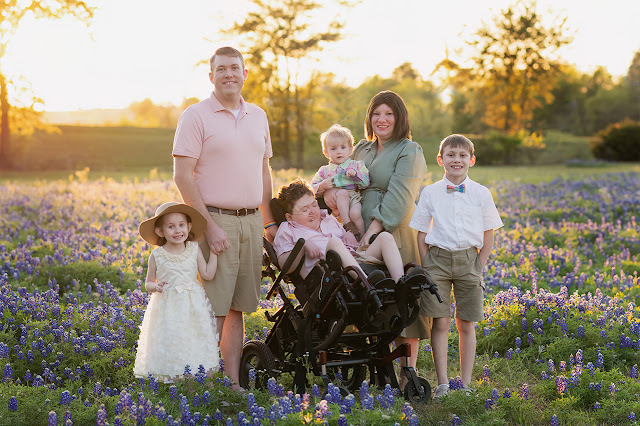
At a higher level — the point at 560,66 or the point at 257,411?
the point at 560,66

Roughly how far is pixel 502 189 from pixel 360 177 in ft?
47.0

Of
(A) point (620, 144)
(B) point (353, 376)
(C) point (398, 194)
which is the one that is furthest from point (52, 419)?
(A) point (620, 144)

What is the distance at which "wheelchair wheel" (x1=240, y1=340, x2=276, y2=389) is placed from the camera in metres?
5.20

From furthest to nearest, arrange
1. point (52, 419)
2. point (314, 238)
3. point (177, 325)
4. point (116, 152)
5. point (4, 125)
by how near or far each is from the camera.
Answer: point (116, 152), point (4, 125), point (314, 238), point (177, 325), point (52, 419)

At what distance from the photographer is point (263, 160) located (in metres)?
5.65

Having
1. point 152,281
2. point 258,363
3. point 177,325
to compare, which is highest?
point 152,281

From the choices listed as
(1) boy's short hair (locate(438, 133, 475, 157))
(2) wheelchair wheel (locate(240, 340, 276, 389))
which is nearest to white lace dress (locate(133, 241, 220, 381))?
(2) wheelchair wheel (locate(240, 340, 276, 389))

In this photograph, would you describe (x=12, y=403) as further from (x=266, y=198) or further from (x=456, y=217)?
(x=456, y=217)

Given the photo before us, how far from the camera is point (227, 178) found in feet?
16.7

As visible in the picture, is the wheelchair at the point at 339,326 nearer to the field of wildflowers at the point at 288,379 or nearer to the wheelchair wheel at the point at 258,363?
the wheelchair wheel at the point at 258,363

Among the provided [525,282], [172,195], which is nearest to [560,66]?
[172,195]

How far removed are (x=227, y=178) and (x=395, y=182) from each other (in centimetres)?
132

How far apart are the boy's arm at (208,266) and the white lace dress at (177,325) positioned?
4 centimetres

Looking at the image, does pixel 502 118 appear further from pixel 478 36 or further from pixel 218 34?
pixel 218 34
